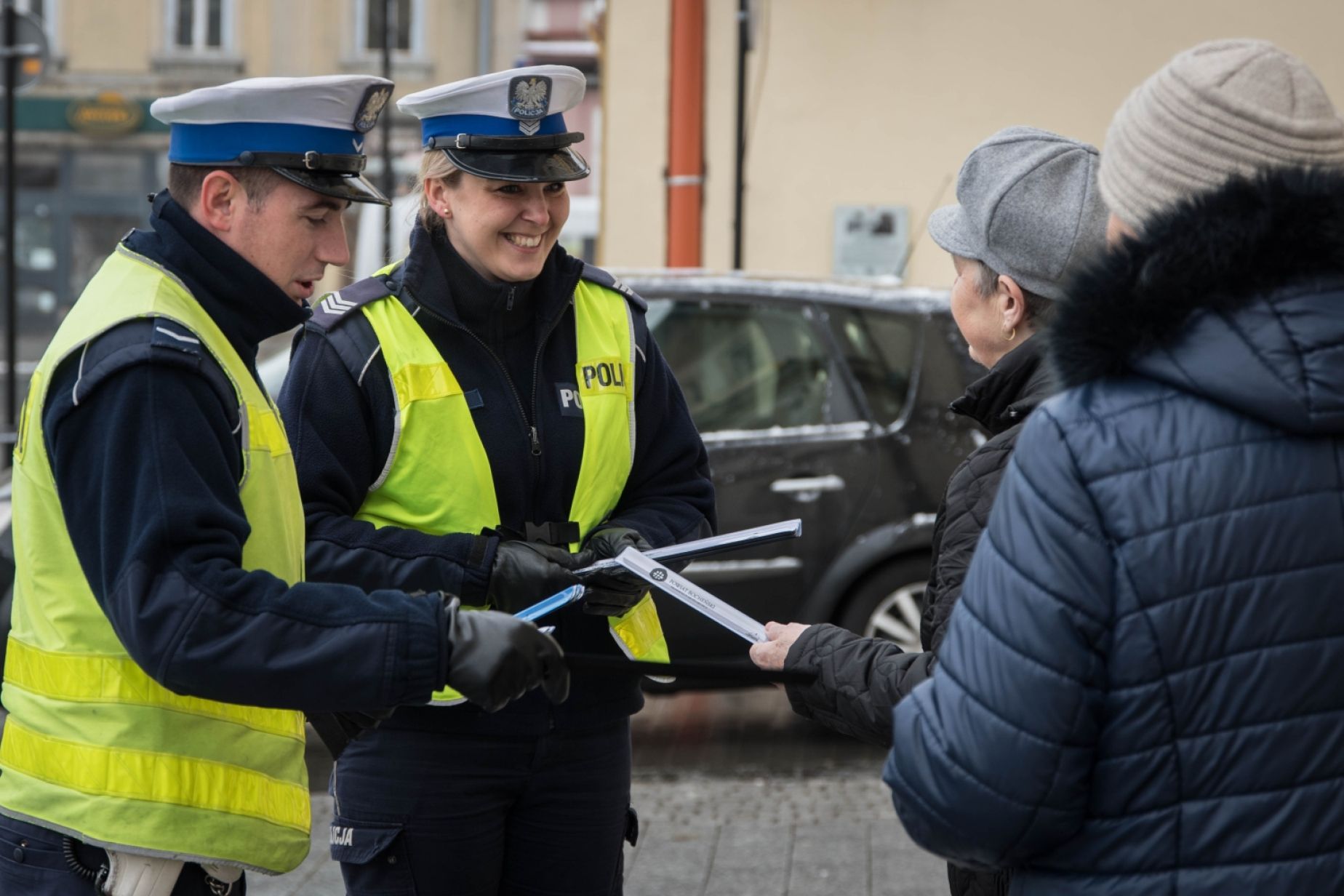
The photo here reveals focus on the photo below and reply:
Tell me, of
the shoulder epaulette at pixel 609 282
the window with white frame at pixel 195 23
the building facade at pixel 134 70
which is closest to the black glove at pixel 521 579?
the shoulder epaulette at pixel 609 282

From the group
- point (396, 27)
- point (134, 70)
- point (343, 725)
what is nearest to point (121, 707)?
point (343, 725)

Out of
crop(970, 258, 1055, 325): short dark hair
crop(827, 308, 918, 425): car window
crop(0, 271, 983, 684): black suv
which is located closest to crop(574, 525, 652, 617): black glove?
crop(970, 258, 1055, 325): short dark hair

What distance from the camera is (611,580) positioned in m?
2.74

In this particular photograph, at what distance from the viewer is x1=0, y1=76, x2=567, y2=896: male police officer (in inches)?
81.4

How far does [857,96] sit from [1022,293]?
25.1 feet

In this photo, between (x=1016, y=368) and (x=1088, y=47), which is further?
(x=1088, y=47)

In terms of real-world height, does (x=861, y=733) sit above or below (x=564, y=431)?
below

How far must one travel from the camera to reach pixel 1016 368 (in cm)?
240

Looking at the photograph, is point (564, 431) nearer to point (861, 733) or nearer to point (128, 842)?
point (861, 733)

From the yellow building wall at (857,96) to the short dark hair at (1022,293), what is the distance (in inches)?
286

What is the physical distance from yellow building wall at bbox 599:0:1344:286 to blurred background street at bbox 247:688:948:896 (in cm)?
392

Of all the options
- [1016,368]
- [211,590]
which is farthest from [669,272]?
[211,590]

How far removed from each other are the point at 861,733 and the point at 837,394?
3839 mm

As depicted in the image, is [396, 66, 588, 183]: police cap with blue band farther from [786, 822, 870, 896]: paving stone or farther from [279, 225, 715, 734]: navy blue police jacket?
[786, 822, 870, 896]: paving stone
